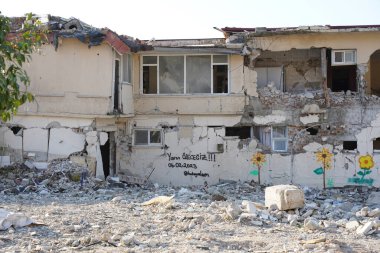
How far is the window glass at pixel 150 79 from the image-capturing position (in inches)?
729

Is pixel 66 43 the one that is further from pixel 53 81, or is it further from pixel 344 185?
pixel 344 185

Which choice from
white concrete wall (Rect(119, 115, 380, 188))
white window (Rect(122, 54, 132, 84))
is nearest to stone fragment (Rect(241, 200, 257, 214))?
white concrete wall (Rect(119, 115, 380, 188))

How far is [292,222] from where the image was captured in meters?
10.3

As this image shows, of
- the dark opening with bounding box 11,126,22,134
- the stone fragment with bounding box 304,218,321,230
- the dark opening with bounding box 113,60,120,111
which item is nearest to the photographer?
the stone fragment with bounding box 304,218,321,230

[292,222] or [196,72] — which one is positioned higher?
[196,72]

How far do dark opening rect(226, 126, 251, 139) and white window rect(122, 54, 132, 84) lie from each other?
4084 millimetres

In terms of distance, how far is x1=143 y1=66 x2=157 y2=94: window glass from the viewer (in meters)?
18.5

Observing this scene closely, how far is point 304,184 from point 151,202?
25.6 ft

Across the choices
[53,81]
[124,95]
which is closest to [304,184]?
[124,95]

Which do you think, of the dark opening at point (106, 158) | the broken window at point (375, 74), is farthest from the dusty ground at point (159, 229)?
the broken window at point (375, 74)

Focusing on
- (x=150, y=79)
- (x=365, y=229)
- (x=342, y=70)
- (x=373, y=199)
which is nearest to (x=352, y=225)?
(x=365, y=229)

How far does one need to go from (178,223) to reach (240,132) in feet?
31.0

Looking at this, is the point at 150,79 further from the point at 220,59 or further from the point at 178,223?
the point at 178,223

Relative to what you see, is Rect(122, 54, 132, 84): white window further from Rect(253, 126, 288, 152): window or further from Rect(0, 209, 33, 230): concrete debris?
Rect(0, 209, 33, 230): concrete debris
